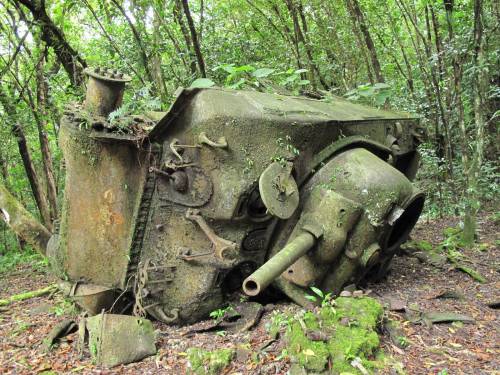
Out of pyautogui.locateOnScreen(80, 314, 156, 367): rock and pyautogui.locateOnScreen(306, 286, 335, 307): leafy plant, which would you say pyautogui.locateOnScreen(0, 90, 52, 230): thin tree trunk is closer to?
pyautogui.locateOnScreen(80, 314, 156, 367): rock

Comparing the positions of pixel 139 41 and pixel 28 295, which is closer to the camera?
pixel 28 295

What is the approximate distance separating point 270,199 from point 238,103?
4.04 feet

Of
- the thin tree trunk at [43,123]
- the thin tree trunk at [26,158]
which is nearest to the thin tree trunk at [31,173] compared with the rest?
the thin tree trunk at [26,158]

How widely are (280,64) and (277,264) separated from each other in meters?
8.56

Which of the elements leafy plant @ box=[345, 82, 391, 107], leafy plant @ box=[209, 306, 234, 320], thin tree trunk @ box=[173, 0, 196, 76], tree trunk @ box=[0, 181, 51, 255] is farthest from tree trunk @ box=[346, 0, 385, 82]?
tree trunk @ box=[0, 181, 51, 255]

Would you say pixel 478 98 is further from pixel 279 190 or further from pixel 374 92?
pixel 279 190

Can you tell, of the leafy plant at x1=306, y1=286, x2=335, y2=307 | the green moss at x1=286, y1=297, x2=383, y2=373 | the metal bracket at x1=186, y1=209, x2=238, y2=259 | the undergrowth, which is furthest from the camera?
the undergrowth

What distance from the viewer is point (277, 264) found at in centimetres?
418

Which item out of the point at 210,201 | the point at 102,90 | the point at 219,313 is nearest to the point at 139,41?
the point at 102,90

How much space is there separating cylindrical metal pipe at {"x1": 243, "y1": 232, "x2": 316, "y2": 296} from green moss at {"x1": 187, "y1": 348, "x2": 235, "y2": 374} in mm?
666

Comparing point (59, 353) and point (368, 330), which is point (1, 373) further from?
point (368, 330)

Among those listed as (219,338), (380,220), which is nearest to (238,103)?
(380,220)

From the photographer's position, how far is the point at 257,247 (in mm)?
5312

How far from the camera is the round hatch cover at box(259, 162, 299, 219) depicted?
459 centimetres
